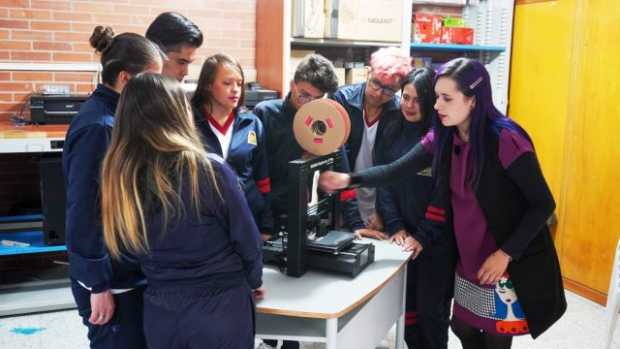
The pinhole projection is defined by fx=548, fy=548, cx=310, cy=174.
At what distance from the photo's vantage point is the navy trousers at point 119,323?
1562 mm

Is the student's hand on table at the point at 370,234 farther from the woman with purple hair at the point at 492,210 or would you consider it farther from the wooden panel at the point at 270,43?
the wooden panel at the point at 270,43

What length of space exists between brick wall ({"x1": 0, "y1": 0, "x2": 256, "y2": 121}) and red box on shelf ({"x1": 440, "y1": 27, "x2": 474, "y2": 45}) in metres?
1.75

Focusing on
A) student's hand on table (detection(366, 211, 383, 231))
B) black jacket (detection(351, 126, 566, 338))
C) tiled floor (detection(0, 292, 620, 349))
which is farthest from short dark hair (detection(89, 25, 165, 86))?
tiled floor (detection(0, 292, 620, 349))

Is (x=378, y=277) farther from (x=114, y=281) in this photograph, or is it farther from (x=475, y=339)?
(x=114, y=281)

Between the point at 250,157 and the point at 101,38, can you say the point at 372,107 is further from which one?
the point at 101,38

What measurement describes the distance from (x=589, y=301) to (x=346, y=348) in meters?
2.43

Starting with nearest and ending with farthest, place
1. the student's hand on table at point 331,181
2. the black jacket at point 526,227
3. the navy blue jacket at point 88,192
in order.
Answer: the navy blue jacket at point 88,192
the black jacket at point 526,227
the student's hand on table at point 331,181

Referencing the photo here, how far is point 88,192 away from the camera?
1449 millimetres

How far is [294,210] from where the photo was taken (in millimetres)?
1715

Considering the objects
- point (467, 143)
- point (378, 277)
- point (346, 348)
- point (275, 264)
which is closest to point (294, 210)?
point (275, 264)

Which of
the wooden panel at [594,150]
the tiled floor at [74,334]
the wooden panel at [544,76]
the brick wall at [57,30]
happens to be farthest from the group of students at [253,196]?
the wooden panel at [544,76]

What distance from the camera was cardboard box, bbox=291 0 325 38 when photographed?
11.2ft

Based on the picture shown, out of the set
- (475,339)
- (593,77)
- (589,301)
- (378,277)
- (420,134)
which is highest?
(593,77)

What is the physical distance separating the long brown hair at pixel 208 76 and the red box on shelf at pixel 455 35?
2.42 metres
